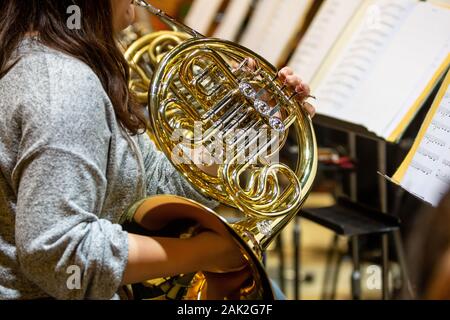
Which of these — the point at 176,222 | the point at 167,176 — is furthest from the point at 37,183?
the point at 167,176

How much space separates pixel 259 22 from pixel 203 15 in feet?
0.91

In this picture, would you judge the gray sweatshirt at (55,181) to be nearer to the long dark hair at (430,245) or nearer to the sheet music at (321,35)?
the long dark hair at (430,245)

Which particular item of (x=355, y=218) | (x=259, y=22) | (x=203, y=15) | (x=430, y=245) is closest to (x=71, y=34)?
(x=430, y=245)

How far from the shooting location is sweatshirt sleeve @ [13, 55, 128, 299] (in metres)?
0.87

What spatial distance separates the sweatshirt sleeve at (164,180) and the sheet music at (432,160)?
15.3 inches

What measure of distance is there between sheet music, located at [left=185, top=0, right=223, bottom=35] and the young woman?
1.31 metres

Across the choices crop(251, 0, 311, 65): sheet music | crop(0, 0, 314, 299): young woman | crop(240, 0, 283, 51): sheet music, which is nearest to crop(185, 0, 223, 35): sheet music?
crop(240, 0, 283, 51): sheet music

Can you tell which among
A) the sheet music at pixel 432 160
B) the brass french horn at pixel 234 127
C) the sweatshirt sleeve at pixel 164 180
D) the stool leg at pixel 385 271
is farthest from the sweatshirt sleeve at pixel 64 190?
the stool leg at pixel 385 271

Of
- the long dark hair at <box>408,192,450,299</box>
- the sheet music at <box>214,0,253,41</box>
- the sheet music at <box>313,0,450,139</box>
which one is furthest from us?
the sheet music at <box>214,0,253,41</box>

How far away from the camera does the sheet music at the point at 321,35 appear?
182cm

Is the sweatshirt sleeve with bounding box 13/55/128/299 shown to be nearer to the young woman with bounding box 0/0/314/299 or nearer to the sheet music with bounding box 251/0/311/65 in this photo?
the young woman with bounding box 0/0/314/299

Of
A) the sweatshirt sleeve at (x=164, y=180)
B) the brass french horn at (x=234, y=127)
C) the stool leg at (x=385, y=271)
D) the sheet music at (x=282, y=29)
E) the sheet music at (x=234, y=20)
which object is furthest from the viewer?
the sheet music at (x=234, y=20)

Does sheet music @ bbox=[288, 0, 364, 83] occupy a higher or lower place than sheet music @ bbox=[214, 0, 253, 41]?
higher

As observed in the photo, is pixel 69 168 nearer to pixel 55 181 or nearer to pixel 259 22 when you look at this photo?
pixel 55 181
